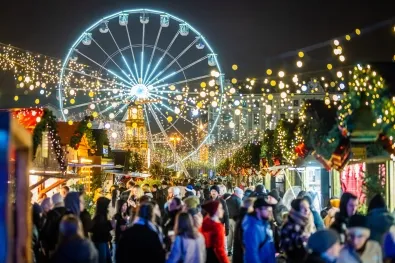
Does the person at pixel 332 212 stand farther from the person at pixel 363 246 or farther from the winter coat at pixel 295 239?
the person at pixel 363 246

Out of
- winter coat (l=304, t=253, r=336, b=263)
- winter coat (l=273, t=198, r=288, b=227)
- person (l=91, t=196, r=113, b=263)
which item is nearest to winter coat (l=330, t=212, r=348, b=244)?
winter coat (l=304, t=253, r=336, b=263)

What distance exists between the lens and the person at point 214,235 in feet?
36.6

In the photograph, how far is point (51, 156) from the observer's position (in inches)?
990

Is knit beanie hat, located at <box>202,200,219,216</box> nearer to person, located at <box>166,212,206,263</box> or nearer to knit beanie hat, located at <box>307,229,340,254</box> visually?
person, located at <box>166,212,206,263</box>

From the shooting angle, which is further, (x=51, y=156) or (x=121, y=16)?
(x=121, y=16)

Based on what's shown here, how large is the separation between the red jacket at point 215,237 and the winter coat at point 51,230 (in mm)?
2245

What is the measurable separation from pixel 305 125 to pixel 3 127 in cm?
1370

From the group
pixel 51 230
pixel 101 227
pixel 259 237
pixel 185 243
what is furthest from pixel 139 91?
pixel 185 243

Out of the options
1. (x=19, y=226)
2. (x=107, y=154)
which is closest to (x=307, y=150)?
(x=19, y=226)

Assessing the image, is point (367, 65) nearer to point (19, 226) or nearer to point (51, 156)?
point (19, 226)

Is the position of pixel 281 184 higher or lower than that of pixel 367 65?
lower

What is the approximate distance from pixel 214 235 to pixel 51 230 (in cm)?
258

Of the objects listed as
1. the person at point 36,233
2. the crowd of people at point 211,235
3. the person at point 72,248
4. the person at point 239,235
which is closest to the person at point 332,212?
the crowd of people at point 211,235

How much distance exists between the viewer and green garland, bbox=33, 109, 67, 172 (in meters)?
20.9
